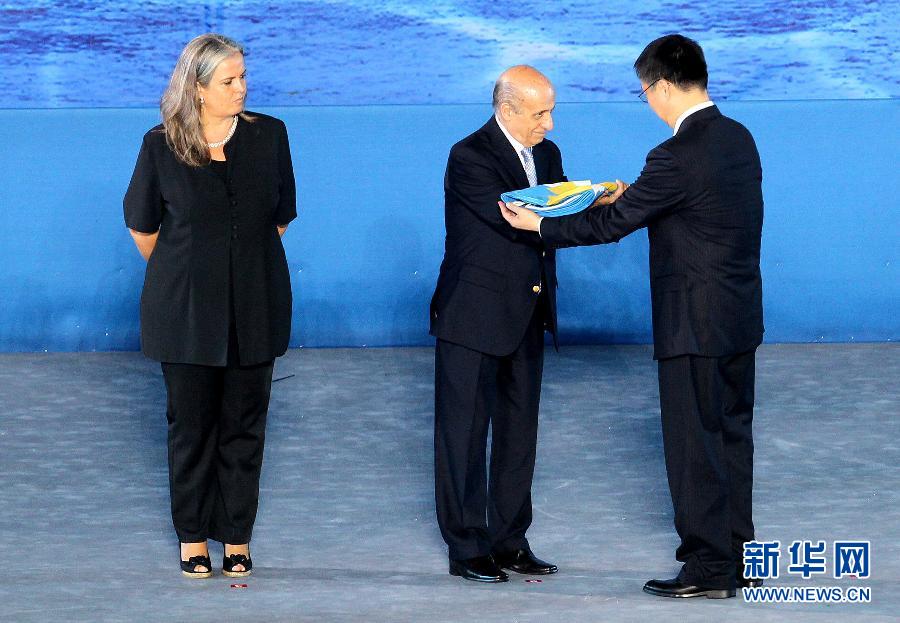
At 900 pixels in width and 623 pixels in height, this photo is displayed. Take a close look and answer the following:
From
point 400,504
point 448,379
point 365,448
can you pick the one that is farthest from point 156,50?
point 448,379

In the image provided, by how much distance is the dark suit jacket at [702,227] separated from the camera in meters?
3.69

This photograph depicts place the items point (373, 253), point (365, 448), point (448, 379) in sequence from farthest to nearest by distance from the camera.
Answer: point (373, 253) < point (365, 448) < point (448, 379)

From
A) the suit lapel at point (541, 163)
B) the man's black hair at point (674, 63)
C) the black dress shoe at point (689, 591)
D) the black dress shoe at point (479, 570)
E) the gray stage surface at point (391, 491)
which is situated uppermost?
the man's black hair at point (674, 63)

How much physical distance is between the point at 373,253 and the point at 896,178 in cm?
262

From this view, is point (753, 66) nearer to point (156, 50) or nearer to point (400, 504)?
point (156, 50)

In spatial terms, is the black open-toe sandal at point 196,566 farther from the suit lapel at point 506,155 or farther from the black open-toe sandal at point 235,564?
the suit lapel at point 506,155

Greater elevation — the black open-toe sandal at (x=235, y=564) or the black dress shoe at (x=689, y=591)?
the black dress shoe at (x=689, y=591)

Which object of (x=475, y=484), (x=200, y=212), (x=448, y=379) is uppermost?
(x=200, y=212)

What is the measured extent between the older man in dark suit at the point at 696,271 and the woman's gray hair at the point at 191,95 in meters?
0.85

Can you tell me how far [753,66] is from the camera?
7.68 meters

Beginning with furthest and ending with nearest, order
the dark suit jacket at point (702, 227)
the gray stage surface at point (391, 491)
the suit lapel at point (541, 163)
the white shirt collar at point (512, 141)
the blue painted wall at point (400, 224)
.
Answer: the blue painted wall at point (400, 224), the suit lapel at point (541, 163), the white shirt collar at point (512, 141), the gray stage surface at point (391, 491), the dark suit jacket at point (702, 227)

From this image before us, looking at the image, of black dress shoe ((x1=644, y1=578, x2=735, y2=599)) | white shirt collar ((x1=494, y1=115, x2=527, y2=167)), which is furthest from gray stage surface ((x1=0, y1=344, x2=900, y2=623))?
white shirt collar ((x1=494, y1=115, x2=527, y2=167))

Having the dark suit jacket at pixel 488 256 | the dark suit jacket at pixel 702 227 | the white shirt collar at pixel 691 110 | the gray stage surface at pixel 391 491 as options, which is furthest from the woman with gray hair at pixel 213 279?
the white shirt collar at pixel 691 110

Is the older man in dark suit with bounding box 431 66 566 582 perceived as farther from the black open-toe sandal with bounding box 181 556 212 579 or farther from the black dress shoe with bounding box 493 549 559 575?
the black open-toe sandal with bounding box 181 556 212 579
